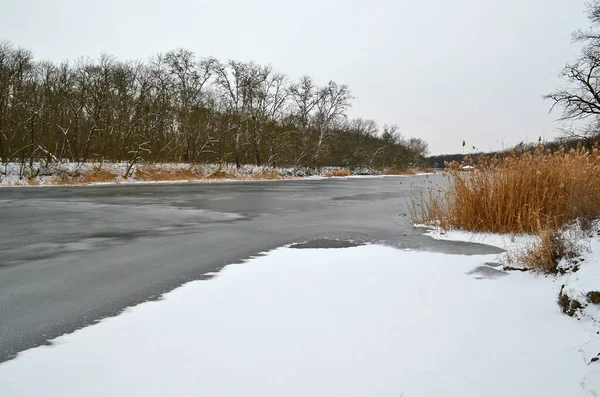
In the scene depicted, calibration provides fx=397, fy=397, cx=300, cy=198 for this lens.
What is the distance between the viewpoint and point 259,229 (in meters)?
9.00

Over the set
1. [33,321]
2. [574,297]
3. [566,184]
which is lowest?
[33,321]

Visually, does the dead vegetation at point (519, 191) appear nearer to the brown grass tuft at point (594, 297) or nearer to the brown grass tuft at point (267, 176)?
the brown grass tuft at point (594, 297)

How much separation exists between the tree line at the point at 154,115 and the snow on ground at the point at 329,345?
2933 centimetres

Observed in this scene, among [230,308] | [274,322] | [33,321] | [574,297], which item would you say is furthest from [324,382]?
[33,321]

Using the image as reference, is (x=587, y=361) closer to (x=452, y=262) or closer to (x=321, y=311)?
(x=321, y=311)

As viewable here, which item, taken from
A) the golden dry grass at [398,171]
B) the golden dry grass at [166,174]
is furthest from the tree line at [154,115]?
the golden dry grass at [398,171]

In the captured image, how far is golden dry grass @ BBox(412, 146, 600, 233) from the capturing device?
7.41 metres

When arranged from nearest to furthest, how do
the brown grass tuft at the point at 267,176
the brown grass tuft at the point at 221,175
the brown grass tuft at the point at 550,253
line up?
the brown grass tuft at the point at 550,253
the brown grass tuft at the point at 221,175
the brown grass tuft at the point at 267,176

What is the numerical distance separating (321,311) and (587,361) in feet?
6.51

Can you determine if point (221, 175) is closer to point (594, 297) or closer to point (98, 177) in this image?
point (98, 177)

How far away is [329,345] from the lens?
117 inches

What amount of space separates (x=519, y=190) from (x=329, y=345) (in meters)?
6.39

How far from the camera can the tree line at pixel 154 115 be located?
97.2ft

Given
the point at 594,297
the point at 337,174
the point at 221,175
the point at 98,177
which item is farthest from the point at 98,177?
the point at 594,297
